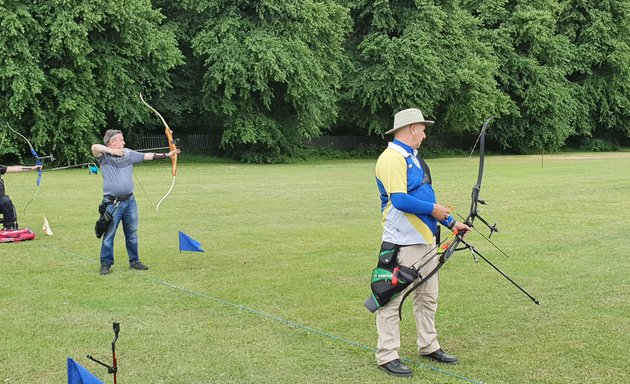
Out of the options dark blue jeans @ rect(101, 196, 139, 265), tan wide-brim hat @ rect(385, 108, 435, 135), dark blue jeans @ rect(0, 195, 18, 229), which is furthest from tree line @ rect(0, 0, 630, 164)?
tan wide-brim hat @ rect(385, 108, 435, 135)

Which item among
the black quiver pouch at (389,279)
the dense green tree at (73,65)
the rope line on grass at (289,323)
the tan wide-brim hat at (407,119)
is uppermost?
the dense green tree at (73,65)

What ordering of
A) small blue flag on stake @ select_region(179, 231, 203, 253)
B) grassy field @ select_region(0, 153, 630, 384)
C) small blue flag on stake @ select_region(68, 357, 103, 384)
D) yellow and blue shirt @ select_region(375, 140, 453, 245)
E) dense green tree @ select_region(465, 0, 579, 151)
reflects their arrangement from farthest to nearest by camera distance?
dense green tree @ select_region(465, 0, 579, 151)
small blue flag on stake @ select_region(179, 231, 203, 253)
grassy field @ select_region(0, 153, 630, 384)
yellow and blue shirt @ select_region(375, 140, 453, 245)
small blue flag on stake @ select_region(68, 357, 103, 384)

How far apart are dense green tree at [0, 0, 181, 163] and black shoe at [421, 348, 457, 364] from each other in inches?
1204

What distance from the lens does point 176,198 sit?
68.9 ft

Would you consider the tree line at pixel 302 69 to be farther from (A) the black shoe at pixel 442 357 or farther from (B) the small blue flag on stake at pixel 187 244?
(A) the black shoe at pixel 442 357

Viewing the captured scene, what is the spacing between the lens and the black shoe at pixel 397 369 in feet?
19.5

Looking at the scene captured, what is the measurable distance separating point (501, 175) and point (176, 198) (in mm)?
15516

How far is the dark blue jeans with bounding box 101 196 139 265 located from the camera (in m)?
10.2

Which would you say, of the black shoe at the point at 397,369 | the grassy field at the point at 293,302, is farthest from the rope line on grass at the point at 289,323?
the black shoe at the point at 397,369

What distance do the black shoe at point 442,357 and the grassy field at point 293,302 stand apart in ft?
0.35

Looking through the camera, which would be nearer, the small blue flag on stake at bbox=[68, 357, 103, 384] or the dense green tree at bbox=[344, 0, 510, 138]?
the small blue flag on stake at bbox=[68, 357, 103, 384]

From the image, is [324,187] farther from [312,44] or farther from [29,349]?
[312,44]

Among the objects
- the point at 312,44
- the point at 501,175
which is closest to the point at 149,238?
the point at 501,175

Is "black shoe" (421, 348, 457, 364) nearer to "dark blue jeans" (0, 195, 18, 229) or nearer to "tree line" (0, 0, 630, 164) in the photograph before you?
"dark blue jeans" (0, 195, 18, 229)
